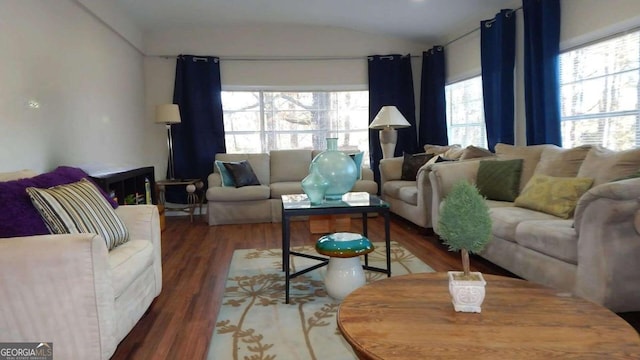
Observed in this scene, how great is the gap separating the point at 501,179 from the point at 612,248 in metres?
1.47

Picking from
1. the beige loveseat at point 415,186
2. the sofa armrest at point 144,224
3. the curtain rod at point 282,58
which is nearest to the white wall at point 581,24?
the beige loveseat at point 415,186

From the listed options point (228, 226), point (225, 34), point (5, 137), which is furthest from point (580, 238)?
point (225, 34)

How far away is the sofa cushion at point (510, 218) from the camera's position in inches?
107

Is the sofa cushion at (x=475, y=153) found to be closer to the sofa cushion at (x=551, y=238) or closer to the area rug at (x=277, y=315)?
the area rug at (x=277, y=315)

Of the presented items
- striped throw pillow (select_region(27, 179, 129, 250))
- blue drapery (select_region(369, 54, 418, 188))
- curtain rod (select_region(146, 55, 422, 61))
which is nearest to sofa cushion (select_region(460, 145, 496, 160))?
blue drapery (select_region(369, 54, 418, 188))

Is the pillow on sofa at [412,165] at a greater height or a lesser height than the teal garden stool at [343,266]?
greater

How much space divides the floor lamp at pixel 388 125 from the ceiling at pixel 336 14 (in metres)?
1.16

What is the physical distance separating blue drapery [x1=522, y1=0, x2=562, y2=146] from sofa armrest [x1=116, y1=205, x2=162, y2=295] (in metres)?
3.38

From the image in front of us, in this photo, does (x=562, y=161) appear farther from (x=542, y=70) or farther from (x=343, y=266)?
(x=343, y=266)

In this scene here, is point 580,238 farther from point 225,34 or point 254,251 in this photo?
point 225,34

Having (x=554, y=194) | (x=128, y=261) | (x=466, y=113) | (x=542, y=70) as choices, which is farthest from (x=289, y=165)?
(x=128, y=261)

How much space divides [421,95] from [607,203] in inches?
168

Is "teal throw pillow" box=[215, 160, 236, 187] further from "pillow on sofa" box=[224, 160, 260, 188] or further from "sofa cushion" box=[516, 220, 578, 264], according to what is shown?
"sofa cushion" box=[516, 220, 578, 264]

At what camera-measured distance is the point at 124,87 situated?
4746 mm
